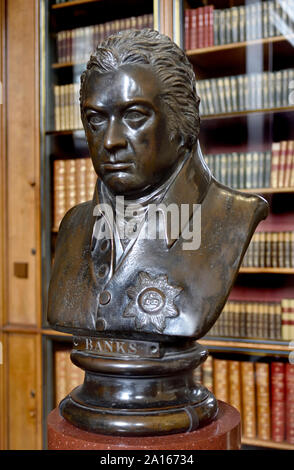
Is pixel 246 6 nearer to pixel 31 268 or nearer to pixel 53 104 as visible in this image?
pixel 53 104

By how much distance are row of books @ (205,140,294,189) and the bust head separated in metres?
1.05

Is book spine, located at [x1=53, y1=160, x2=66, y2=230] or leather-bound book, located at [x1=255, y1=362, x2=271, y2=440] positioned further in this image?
book spine, located at [x1=53, y1=160, x2=66, y2=230]

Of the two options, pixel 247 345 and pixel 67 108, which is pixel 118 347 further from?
pixel 67 108

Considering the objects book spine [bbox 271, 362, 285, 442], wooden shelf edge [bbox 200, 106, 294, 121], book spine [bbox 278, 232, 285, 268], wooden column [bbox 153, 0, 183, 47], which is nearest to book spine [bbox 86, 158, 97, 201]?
wooden shelf edge [bbox 200, 106, 294, 121]

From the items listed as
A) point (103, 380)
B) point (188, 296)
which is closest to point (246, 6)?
point (188, 296)

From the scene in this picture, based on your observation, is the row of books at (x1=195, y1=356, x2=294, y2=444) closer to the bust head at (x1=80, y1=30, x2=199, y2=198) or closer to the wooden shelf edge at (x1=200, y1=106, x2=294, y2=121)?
the wooden shelf edge at (x1=200, y1=106, x2=294, y2=121)

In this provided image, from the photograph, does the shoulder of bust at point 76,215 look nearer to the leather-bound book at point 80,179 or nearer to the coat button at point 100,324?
the coat button at point 100,324

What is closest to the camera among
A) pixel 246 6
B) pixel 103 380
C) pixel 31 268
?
pixel 103 380

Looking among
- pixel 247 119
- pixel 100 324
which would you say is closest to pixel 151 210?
pixel 100 324

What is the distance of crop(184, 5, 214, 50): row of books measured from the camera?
2.42 metres

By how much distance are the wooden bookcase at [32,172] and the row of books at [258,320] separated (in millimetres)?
140

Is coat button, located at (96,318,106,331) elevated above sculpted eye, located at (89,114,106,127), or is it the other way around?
sculpted eye, located at (89,114,106,127)

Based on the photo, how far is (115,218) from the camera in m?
1.43

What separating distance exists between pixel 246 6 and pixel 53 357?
73.5 inches
